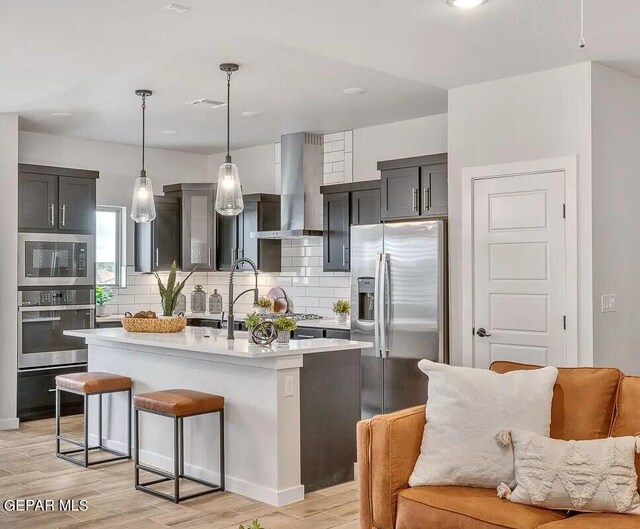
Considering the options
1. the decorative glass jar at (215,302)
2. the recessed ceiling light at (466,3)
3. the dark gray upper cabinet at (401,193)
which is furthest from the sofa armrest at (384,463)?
the decorative glass jar at (215,302)

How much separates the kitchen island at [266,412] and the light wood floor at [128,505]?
15 centimetres

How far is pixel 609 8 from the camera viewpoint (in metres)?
3.82

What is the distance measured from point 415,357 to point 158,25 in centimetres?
306

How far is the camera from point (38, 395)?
22.3 feet

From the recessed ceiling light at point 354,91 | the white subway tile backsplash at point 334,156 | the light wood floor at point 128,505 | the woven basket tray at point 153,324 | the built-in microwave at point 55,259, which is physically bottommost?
the light wood floor at point 128,505

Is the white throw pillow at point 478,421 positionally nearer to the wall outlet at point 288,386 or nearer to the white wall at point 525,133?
the wall outlet at point 288,386

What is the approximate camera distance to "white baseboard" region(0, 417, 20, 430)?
21.1ft

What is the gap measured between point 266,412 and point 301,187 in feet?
11.1

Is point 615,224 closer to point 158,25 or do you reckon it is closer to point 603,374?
point 603,374

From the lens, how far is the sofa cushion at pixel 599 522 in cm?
255

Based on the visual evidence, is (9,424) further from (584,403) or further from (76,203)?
(584,403)

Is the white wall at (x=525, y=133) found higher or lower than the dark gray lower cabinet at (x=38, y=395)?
higher

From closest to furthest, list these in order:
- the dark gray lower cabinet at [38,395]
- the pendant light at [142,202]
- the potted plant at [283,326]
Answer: the potted plant at [283,326]
the pendant light at [142,202]
the dark gray lower cabinet at [38,395]

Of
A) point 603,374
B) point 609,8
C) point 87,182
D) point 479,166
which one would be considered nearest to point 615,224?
point 479,166
